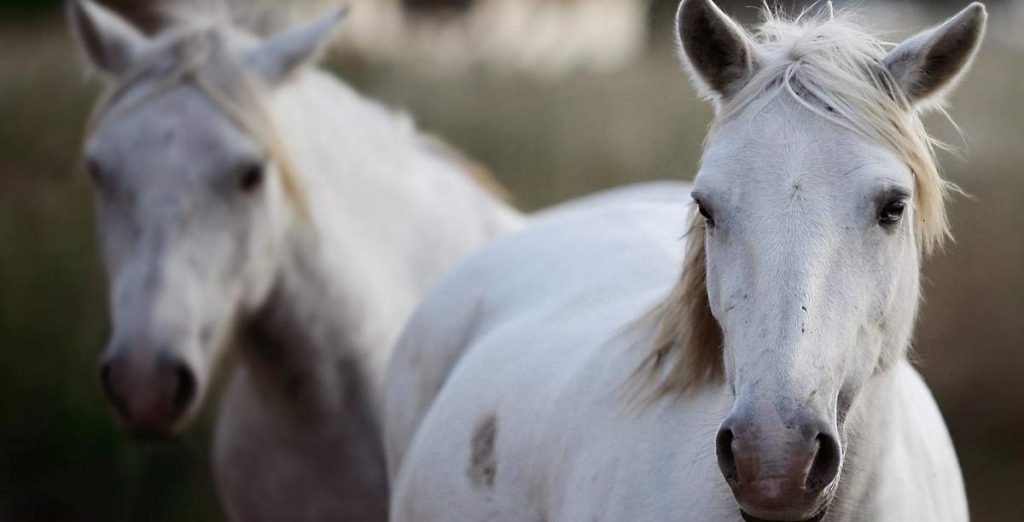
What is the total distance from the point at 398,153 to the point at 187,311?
1.17 m

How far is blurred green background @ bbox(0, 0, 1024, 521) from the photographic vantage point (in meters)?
7.06

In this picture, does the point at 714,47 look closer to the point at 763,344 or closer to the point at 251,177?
the point at 763,344

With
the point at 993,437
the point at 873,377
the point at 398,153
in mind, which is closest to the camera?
the point at 873,377

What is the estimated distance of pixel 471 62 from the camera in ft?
33.7

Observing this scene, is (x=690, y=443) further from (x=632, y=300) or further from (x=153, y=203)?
(x=153, y=203)

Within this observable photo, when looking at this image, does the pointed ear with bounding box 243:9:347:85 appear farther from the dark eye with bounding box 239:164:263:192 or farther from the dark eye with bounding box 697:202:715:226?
the dark eye with bounding box 697:202:715:226

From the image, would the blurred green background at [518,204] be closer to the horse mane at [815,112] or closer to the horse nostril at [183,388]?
the horse nostril at [183,388]

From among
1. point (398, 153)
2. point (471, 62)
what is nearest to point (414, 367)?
point (398, 153)

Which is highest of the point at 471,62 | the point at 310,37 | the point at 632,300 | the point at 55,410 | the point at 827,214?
the point at 827,214

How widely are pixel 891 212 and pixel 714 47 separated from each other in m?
0.45

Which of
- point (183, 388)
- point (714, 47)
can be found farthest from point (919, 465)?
point (183, 388)

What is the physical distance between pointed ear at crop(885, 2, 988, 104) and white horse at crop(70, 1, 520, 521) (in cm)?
253

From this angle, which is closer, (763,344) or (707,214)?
(763,344)

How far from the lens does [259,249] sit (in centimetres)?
436
